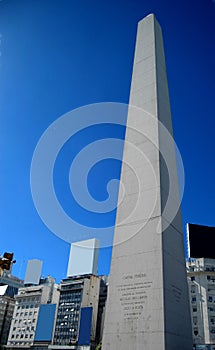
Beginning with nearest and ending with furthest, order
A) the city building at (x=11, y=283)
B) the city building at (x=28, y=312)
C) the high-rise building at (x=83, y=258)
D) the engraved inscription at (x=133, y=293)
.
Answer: the engraved inscription at (x=133, y=293) → the high-rise building at (x=83, y=258) → the city building at (x=28, y=312) → the city building at (x=11, y=283)

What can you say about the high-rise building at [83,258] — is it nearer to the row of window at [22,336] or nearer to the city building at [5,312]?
the row of window at [22,336]

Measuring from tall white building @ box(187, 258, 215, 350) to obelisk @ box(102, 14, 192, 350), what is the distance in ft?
144

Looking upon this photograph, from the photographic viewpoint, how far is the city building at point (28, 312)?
253 ft

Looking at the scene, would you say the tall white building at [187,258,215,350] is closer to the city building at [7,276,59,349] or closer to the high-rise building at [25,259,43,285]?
the city building at [7,276,59,349]

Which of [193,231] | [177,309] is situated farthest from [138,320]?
[193,231]

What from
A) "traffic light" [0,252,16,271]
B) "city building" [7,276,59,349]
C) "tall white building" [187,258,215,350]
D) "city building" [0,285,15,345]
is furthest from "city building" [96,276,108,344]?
"traffic light" [0,252,16,271]

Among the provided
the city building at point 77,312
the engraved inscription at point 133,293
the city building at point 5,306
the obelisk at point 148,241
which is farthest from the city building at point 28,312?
the engraved inscription at point 133,293

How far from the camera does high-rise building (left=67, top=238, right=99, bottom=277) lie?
245 feet

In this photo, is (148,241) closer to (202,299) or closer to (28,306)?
(202,299)

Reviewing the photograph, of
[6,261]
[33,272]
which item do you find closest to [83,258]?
[33,272]

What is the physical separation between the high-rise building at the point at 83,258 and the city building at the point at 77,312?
1481mm

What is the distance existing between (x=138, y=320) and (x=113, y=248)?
3.32 meters

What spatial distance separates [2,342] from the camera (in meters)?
88.9

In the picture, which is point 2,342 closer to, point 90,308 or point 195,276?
point 90,308
